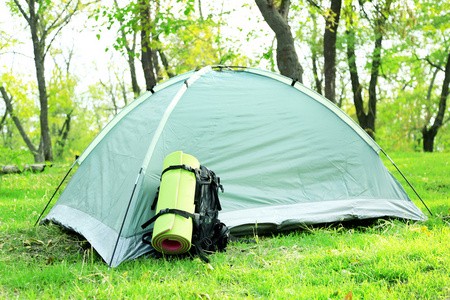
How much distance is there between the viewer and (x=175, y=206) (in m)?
4.69

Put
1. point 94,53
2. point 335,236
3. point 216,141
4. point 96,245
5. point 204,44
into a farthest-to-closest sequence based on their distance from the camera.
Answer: point 94,53 < point 204,44 < point 216,141 < point 335,236 < point 96,245

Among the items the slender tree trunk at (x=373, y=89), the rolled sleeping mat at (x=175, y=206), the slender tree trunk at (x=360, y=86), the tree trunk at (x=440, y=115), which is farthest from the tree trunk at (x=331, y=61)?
the rolled sleeping mat at (x=175, y=206)

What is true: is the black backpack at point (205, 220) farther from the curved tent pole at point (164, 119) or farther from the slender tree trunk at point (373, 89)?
the slender tree trunk at point (373, 89)

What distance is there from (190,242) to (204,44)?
738 inches

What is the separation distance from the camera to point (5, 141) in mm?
41188

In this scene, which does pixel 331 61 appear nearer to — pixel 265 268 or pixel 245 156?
pixel 245 156

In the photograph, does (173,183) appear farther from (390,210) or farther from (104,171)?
(390,210)

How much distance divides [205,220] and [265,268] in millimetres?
751

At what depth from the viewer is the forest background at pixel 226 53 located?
11031mm

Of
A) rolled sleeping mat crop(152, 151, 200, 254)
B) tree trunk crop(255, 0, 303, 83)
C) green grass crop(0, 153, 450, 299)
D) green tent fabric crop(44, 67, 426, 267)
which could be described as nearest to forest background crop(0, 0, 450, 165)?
tree trunk crop(255, 0, 303, 83)

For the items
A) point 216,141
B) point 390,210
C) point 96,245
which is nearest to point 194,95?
point 216,141

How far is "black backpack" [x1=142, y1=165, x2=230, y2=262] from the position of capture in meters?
4.82

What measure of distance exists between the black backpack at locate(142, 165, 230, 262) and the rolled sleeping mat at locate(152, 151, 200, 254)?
6 centimetres

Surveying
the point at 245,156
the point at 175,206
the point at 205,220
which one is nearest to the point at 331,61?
the point at 245,156
